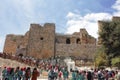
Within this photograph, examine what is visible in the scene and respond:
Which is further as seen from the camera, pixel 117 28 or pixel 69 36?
pixel 69 36

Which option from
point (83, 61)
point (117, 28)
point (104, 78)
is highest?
point (117, 28)

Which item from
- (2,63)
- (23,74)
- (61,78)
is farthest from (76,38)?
(23,74)

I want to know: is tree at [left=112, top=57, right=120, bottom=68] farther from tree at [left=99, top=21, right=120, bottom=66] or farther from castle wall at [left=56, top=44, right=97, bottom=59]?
castle wall at [left=56, top=44, right=97, bottom=59]

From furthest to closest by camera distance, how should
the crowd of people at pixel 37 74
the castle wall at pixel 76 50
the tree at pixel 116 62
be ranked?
1. the castle wall at pixel 76 50
2. the tree at pixel 116 62
3. the crowd of people at pixel 37 74

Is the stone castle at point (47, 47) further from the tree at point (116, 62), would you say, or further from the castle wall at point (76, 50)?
the tree at point (116, 62)

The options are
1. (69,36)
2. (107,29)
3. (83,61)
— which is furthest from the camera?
(69,36)

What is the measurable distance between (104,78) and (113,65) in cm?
1642

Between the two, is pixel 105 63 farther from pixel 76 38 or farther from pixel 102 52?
pixel 76 38

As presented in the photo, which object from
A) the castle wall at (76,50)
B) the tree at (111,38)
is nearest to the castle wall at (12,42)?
the castle wall at (76,50)

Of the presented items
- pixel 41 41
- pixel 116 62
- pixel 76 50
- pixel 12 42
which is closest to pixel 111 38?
pixel 116 62

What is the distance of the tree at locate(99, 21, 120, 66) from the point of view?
4103 centimetres

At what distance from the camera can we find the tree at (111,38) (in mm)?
41031

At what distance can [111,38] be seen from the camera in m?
41.4

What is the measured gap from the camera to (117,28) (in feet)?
137
